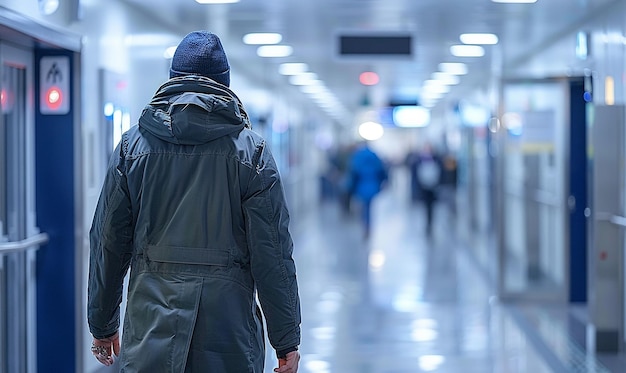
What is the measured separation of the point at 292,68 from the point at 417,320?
563 centimetres

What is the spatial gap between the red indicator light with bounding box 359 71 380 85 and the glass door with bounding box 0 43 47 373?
9.26m

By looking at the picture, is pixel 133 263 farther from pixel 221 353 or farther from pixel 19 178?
pixel 19 178

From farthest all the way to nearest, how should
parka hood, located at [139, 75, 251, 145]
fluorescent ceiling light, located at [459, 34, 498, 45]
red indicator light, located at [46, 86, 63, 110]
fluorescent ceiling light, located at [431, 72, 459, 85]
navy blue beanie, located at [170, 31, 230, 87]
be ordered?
fluorescent ceiling light, located at [431, 72, 459, 85] → fluorescent ceiling light, located at [459, 34, 498, 45] → red indicator light, located at [46, 86, 63, 110] → navy blue beanie, located at [170, 31, 230, 87] → parka hood, located at [139, 75, 251, 145]

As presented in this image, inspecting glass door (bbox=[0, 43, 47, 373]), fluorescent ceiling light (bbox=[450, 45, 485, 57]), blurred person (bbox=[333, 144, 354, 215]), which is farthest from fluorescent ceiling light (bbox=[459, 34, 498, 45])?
blurred person (bbox=[333, 144, 354, 215])

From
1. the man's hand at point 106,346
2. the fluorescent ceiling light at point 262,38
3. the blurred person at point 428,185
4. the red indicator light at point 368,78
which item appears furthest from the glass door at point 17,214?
the blurred person at point 428,185

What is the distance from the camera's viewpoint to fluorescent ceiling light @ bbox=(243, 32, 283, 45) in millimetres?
9148

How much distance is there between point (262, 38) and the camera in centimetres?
948

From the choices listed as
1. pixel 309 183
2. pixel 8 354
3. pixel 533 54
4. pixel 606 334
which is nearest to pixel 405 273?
pixel 533 54

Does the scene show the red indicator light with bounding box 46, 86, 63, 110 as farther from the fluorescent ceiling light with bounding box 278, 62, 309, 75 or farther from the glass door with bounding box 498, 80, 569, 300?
the fluorescent ceiling light with bounding box 278, 62, 309, 75

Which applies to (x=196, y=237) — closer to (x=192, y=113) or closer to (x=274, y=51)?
(x=192, y=113)

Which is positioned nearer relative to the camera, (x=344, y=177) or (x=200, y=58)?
(x=200, y=58)

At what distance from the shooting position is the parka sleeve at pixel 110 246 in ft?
9.77

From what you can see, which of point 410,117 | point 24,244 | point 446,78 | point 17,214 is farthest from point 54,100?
point 410,117

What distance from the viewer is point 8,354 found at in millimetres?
5355
